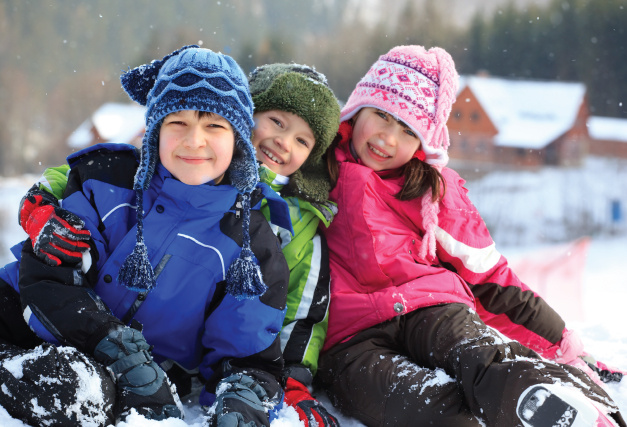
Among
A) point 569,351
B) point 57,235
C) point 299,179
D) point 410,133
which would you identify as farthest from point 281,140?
point 569,351

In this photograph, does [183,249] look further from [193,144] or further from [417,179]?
[417,179]

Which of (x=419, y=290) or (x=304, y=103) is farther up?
(x=304, y=103)

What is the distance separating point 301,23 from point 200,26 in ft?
15.2

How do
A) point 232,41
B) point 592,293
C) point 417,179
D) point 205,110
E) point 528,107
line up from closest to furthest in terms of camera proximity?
point 205,110 < point 417,179 < point 592,293 < point 528,107 < point 232,41

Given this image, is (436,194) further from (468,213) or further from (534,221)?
(534,221)

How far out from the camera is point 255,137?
1790 millimetres

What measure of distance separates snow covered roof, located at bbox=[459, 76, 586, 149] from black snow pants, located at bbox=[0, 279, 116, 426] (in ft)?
53.5

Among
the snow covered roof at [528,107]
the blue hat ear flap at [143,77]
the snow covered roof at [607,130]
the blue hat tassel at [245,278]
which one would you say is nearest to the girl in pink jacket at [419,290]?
the blue hat tassel at [245,278]

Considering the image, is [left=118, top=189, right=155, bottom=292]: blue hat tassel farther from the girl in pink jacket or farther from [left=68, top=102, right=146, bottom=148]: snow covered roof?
[left=68, top=102, right=146, bottom=148]: snow covered roof

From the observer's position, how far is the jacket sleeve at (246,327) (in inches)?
56.7

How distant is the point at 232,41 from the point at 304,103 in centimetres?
1833

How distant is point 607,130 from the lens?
17.4m

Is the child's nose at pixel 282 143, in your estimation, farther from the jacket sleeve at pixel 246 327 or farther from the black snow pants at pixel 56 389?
the black snow pants at pixel 56 389

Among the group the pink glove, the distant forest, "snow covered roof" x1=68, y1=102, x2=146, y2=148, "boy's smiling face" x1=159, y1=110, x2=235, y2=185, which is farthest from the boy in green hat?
the distant forest
